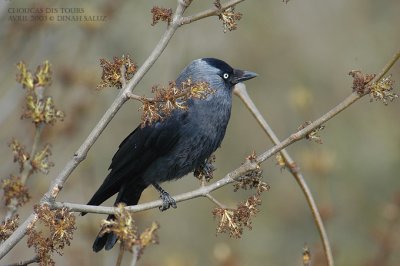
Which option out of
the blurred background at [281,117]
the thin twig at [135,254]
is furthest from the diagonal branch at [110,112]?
the blurred background at [281,117]

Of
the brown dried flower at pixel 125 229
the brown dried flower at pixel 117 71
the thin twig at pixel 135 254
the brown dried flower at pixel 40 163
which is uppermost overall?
the brown dried flower at pixel 117 71

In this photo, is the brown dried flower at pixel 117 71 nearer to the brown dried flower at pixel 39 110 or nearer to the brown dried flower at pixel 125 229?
the brown dried flower at pixel 39 110

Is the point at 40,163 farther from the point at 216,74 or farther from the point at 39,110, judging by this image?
the point at 216,74

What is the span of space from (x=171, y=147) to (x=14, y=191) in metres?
2.05

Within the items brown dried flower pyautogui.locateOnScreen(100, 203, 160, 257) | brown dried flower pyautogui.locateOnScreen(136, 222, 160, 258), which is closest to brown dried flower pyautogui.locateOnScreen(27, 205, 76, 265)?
brown dried flower pyautogui.locateOnScreen(100, 203, 160, 257)

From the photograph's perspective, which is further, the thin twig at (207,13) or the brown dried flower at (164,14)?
the brown dried flower at (164,14)

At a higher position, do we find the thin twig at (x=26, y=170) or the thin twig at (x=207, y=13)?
the thin twig at (x=207, y=13)

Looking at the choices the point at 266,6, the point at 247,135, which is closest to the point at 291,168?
the point at 247,135

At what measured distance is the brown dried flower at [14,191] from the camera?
10.3 ft

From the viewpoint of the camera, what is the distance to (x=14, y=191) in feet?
10.3

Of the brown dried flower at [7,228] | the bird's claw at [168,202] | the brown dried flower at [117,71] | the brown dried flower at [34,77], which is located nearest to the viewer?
the brown dried flower at [7,228]

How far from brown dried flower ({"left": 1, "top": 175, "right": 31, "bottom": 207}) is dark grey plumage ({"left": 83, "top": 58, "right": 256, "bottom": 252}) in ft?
5.52

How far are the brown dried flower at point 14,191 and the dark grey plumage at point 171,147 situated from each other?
168 cm

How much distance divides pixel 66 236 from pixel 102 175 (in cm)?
769
